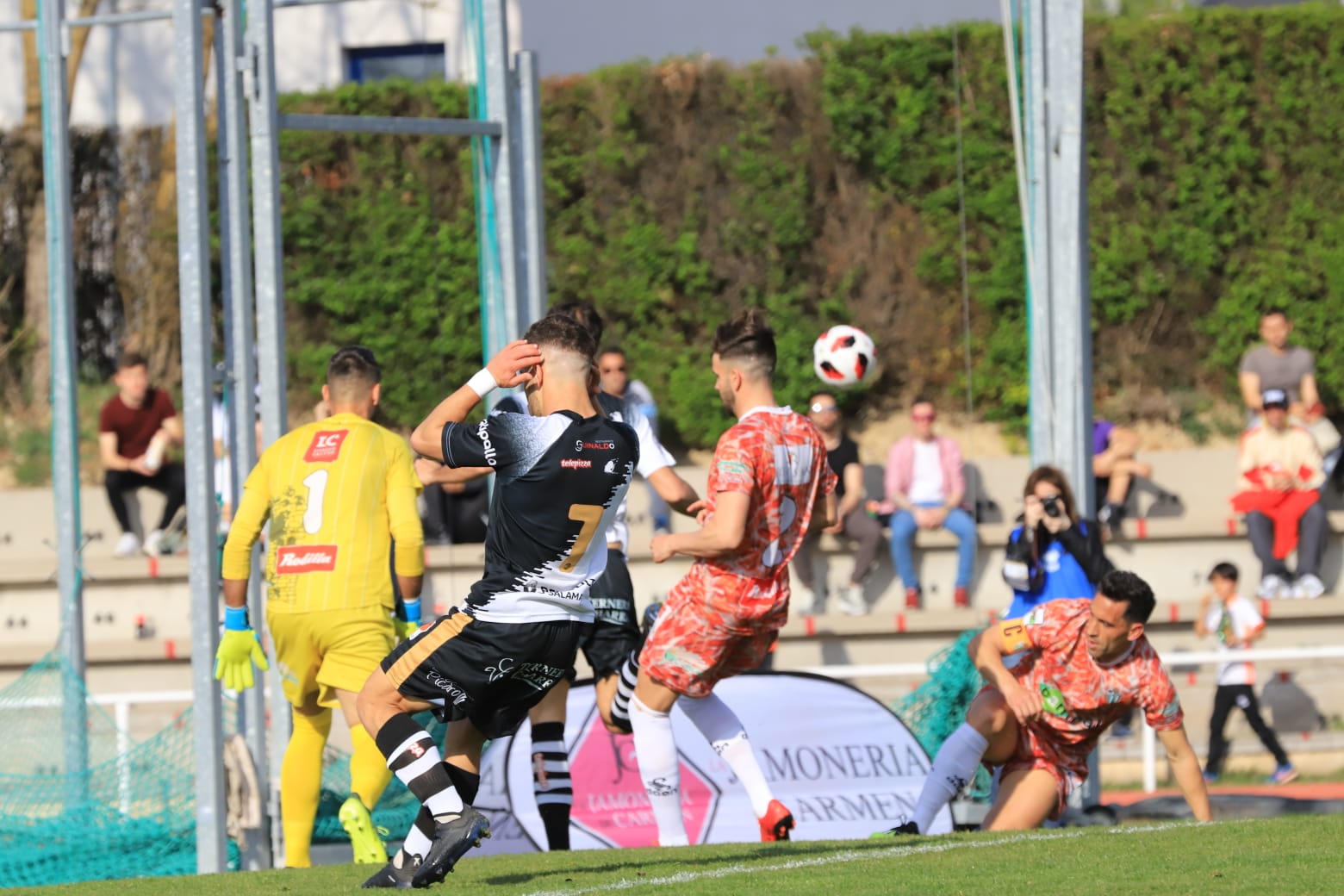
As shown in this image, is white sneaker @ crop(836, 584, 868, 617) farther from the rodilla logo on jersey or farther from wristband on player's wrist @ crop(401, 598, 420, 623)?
the rodilla logo on jersey

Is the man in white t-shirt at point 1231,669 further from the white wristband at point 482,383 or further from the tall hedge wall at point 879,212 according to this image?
the white wristband at point 482,383

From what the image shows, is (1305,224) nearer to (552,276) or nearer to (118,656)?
(552,276)

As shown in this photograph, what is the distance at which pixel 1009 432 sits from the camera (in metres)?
17.1

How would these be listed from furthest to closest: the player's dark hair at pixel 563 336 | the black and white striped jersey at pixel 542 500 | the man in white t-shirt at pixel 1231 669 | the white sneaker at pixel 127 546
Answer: the white sneaker at pixel 127 546, the man in white t-shirt at pixel 1231 669, the player's dark hair at pixel 563 336, the black and white striped jersey at pixel 542 500

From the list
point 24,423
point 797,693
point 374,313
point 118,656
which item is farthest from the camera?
point 24,423

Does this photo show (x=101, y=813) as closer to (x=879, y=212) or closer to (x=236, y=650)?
(x=236, y=650)

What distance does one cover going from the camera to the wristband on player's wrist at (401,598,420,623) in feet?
25.7

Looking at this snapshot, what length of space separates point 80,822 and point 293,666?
1821mm

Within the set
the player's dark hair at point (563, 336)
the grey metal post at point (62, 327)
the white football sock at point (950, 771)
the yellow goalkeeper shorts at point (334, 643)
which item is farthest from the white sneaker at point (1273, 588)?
the player's dark hair at point (563, 336)

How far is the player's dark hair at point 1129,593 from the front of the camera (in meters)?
7.89

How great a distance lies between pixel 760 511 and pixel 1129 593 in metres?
1.57

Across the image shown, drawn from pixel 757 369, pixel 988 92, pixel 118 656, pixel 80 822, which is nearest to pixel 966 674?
pixel 757 369

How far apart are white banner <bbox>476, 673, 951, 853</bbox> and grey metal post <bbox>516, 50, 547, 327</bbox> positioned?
2.02m

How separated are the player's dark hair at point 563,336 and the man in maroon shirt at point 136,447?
8614 millimetres
